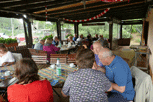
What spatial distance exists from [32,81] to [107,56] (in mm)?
930

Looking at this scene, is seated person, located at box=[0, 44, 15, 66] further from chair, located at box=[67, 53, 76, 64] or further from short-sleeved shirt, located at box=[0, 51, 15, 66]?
chair, located at box=[67, 53, 76, 64]

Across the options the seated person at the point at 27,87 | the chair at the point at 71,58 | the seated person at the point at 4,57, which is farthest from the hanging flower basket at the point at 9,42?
the seated person at the point at 27,87

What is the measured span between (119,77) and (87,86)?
0.48 metres

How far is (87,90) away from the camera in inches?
43.1

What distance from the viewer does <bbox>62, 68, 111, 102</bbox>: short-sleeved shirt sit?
109 cm

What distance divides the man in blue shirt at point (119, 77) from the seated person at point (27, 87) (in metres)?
0.76

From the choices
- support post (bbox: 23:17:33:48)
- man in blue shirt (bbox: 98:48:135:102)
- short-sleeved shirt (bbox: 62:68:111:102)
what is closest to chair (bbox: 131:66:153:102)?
man in blue shirt (bbox: 98:48:135:102)

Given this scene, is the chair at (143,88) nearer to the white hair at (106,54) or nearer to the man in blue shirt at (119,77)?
the man in blue shirt at (119,77)

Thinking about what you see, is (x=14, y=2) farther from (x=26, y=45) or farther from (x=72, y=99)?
(x=72, y=99)

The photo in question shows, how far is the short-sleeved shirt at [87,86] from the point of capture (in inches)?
43.1

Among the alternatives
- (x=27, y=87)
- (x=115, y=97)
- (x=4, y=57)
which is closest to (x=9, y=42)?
(x=4, y=57)

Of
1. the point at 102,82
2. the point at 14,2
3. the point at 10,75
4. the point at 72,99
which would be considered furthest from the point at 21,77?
the point at 14,2

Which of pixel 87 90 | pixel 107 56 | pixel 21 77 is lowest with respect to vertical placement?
pixel 87 90

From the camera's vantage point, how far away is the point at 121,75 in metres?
1.37
